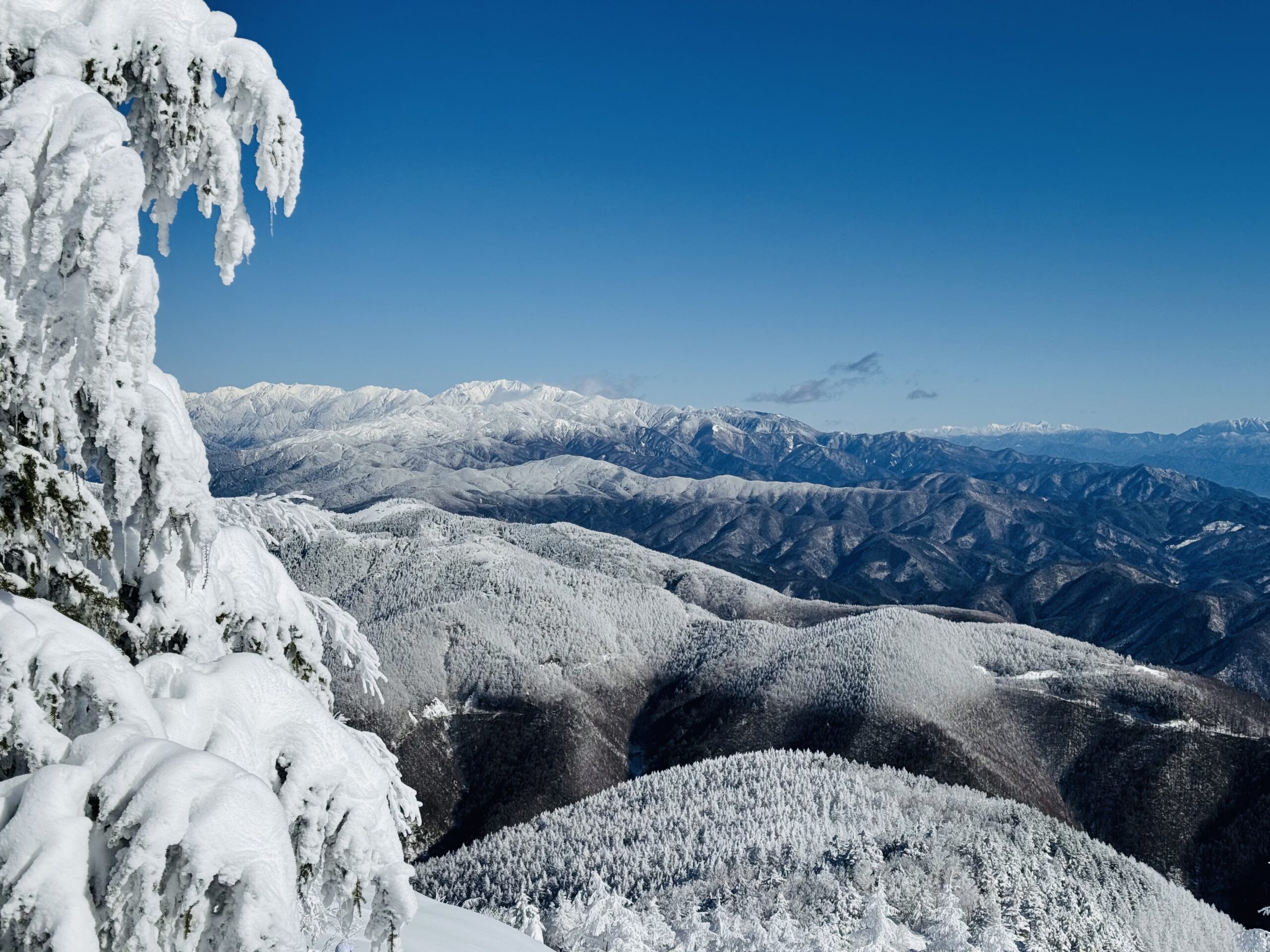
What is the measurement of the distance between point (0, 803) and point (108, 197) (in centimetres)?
460

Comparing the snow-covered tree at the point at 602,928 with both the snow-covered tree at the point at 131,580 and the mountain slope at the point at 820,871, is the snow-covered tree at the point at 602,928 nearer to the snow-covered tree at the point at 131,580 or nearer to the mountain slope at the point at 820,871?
the mountain slope at the point at 820,871

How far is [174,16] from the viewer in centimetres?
832

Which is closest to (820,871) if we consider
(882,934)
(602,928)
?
(882,934)

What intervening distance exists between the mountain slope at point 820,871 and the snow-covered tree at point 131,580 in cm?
8369

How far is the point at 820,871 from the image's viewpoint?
98.3 meters

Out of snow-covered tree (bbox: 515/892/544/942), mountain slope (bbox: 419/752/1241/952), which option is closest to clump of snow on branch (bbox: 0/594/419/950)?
snow-covered tree (bbox: 515/892/544/942)

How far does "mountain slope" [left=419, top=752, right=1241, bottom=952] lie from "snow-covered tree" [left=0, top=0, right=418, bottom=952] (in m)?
83.7

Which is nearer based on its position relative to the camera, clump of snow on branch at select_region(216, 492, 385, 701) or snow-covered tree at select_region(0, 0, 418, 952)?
snow-covered tree at select_region(0, 0, 418, 952)

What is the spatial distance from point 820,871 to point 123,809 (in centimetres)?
10722

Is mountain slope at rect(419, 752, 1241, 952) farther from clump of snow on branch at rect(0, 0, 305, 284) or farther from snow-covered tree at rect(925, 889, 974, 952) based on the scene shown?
clump of snow on branch at rect(0, 0, 305, 284)

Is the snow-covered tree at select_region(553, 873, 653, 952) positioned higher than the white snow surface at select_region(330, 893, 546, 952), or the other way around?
the white snow surface at select_region(330, 893, 546, 952)

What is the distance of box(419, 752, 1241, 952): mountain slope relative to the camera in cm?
8925

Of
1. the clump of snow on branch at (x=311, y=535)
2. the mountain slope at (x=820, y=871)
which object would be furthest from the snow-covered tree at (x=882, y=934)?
the clump of snow on branch at (x=311, y=535)

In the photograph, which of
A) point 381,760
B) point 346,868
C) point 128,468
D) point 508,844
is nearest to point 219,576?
point 128,468
